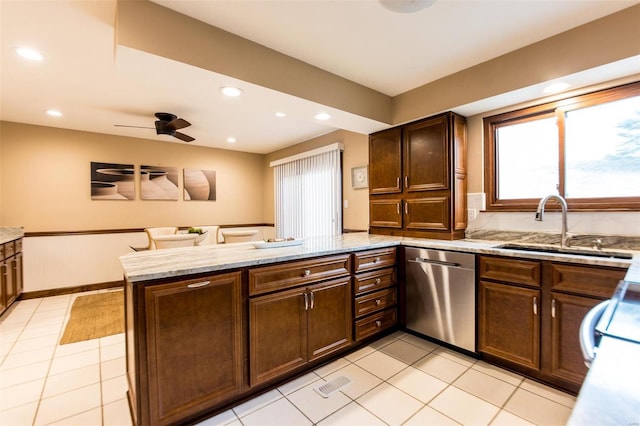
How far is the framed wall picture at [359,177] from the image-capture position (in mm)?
3805

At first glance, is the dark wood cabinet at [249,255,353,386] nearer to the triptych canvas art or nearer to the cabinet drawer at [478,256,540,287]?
the cabinet drawer at [478,256,540,287]

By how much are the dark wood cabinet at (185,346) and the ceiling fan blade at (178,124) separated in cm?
236

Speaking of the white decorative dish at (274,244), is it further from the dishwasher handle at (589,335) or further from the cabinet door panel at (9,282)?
the cabinet door panel at (9,282)

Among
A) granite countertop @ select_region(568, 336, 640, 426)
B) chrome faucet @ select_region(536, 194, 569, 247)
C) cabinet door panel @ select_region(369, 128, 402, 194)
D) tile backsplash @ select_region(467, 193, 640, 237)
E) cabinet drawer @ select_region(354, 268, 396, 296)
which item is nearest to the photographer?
granite countertop @ select_region(568, 336, 640, 426)

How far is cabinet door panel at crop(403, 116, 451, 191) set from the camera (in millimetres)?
2779

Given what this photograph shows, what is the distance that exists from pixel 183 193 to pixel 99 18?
359cm

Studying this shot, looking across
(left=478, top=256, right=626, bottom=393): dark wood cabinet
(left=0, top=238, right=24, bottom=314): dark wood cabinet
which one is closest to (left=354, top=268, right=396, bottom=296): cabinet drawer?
(left=478, top=256, right=626, bottom=393): dark wood cabinet

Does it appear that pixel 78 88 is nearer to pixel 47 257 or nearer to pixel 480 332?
pixel 47 257

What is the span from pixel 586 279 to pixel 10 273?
5587 millimetres

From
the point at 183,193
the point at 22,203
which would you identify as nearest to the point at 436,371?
the point at 183,193

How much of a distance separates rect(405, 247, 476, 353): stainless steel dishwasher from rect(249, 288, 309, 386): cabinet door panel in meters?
1.16

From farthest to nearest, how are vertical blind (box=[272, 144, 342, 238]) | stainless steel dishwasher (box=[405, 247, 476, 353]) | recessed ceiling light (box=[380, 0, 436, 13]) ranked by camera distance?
vertical blind (box=[272, 144, 342, 238]) < stainless steel dishwasher (box=[405, 247, 476, 353]) < recessed ceiling light (box=[380, 0, 436, 13])

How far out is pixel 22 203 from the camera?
13.0 feet

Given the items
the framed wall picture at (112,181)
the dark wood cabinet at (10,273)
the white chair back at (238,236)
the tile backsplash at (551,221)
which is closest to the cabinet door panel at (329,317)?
the tile backsplash at (551,221)
